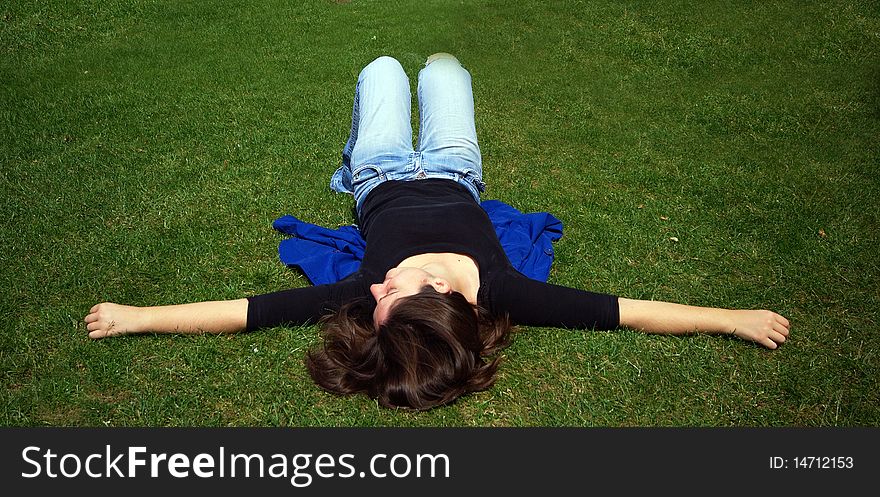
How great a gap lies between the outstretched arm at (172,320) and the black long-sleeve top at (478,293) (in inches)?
4.2

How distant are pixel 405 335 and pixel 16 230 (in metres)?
3.19

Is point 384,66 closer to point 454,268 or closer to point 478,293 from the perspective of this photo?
point 454,268

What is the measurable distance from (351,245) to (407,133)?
38.1 inches

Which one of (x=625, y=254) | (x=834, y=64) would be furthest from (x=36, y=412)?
(x=834, y=64)

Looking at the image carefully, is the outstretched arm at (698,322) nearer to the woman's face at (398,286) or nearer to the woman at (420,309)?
the woman at (420,309)

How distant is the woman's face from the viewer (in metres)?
3.80

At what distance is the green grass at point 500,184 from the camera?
3.78 metres

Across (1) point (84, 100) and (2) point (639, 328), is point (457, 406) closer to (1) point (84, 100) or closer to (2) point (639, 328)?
(2) point (639, 328)

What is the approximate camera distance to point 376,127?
526 centimetres

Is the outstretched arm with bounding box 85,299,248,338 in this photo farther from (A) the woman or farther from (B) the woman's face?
(B) the woman's face

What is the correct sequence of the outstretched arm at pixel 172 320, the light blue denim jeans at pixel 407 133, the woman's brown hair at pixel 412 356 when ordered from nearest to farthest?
the woman's brown hair at pixel 412 356, the outstretched arm at pixel 172 320, the light blue denim jeans at pixel 407 133

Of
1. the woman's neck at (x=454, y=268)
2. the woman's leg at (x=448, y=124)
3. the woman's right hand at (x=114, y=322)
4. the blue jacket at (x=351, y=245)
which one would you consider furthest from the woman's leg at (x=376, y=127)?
the woman's right hand at (x=114, y=322)

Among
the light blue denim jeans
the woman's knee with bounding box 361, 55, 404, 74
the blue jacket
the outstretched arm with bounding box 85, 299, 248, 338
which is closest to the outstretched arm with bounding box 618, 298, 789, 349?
the blue jacket

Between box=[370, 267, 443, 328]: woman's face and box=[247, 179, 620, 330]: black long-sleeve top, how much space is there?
6.9 inches
